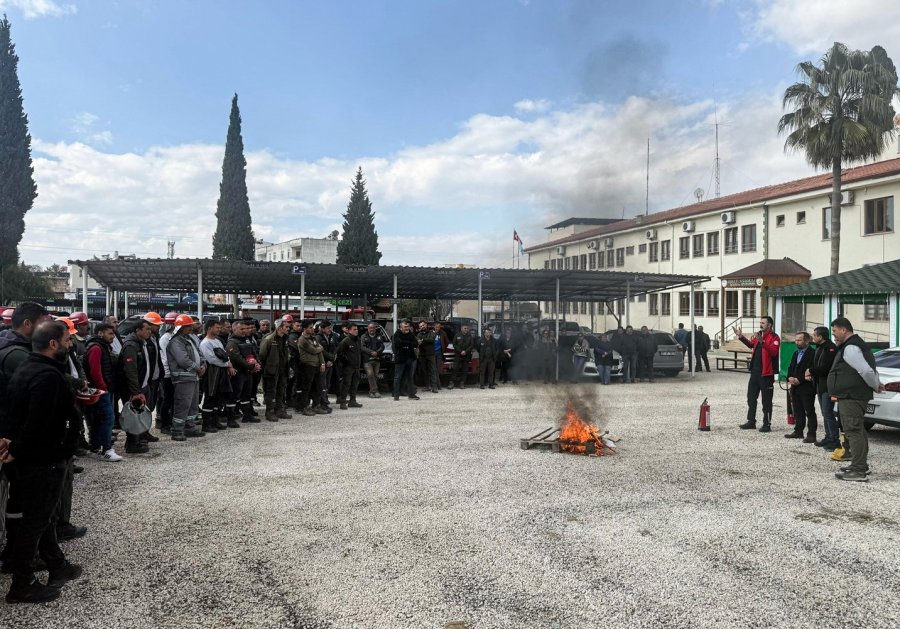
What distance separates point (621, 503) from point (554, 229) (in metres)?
49.7

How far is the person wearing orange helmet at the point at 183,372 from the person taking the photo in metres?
8.61

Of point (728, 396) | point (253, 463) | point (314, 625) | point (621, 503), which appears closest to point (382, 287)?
point (728, 396)

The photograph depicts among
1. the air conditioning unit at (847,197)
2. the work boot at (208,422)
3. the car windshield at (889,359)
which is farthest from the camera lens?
the air conditioning unit at (847,197)

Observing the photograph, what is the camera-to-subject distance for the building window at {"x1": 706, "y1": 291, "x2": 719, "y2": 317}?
3378 cm

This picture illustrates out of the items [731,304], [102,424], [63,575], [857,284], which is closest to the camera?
[63,575]

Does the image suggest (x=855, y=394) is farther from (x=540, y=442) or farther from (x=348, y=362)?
(x=348, y=362)

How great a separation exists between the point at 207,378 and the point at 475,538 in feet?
19.1

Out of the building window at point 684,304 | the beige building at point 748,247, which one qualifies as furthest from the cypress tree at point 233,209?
the building window at point 684,304

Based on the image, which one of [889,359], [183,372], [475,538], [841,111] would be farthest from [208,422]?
[841,111]

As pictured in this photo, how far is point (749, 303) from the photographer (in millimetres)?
30984

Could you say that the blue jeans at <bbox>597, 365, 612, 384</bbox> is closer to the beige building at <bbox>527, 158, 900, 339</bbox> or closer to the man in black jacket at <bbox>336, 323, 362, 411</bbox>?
the beige building at <bbox>527, 158, 900, 339</bbox>

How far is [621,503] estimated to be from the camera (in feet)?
19.2

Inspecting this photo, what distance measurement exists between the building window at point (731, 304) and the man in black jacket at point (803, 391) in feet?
80.9

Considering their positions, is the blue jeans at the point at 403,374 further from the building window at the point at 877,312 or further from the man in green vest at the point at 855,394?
the building window at the point at 877,312
